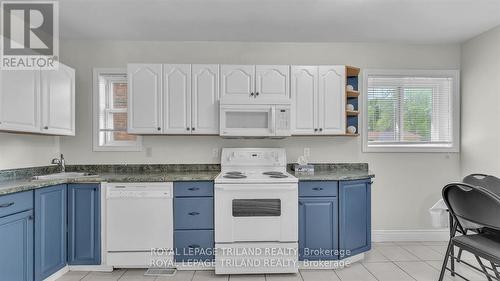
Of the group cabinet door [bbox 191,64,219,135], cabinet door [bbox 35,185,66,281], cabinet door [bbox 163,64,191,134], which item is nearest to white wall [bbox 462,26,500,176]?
cabinet door [bbox 191,64,219,135]

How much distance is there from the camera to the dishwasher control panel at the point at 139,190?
281 cm

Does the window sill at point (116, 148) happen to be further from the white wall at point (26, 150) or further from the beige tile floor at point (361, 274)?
the beige tile floor at point (361, 274)

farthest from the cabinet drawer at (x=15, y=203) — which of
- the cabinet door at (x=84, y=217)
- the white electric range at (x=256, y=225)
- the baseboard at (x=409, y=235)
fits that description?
the baseboard at (x=409, y=235)

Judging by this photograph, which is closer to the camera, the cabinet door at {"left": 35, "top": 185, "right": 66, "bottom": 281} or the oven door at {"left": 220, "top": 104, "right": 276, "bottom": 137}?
the cabinet door at {"left": 35, "top": 185, "right": 66, "bottom": 281}

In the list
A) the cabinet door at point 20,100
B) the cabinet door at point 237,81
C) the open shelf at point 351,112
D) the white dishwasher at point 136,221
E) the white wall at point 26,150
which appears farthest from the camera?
the open shelf at point 351,112

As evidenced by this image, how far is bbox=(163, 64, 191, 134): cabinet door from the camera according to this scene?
319 cm

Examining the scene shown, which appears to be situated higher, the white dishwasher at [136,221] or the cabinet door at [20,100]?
the cabinet door at [20,100]

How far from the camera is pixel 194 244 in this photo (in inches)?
112

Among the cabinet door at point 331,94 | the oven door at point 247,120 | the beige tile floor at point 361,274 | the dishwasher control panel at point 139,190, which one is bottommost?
the beige tile floor at point 361,274

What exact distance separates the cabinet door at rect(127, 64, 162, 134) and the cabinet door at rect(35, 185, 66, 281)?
3.11 feet

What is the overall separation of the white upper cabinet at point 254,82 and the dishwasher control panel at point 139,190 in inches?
45.1

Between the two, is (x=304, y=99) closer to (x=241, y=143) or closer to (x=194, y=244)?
(x=241, y=143)

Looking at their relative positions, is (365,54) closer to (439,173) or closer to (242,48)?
Result: (242,48)

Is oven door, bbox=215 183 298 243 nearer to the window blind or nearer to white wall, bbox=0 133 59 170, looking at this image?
the window blind
